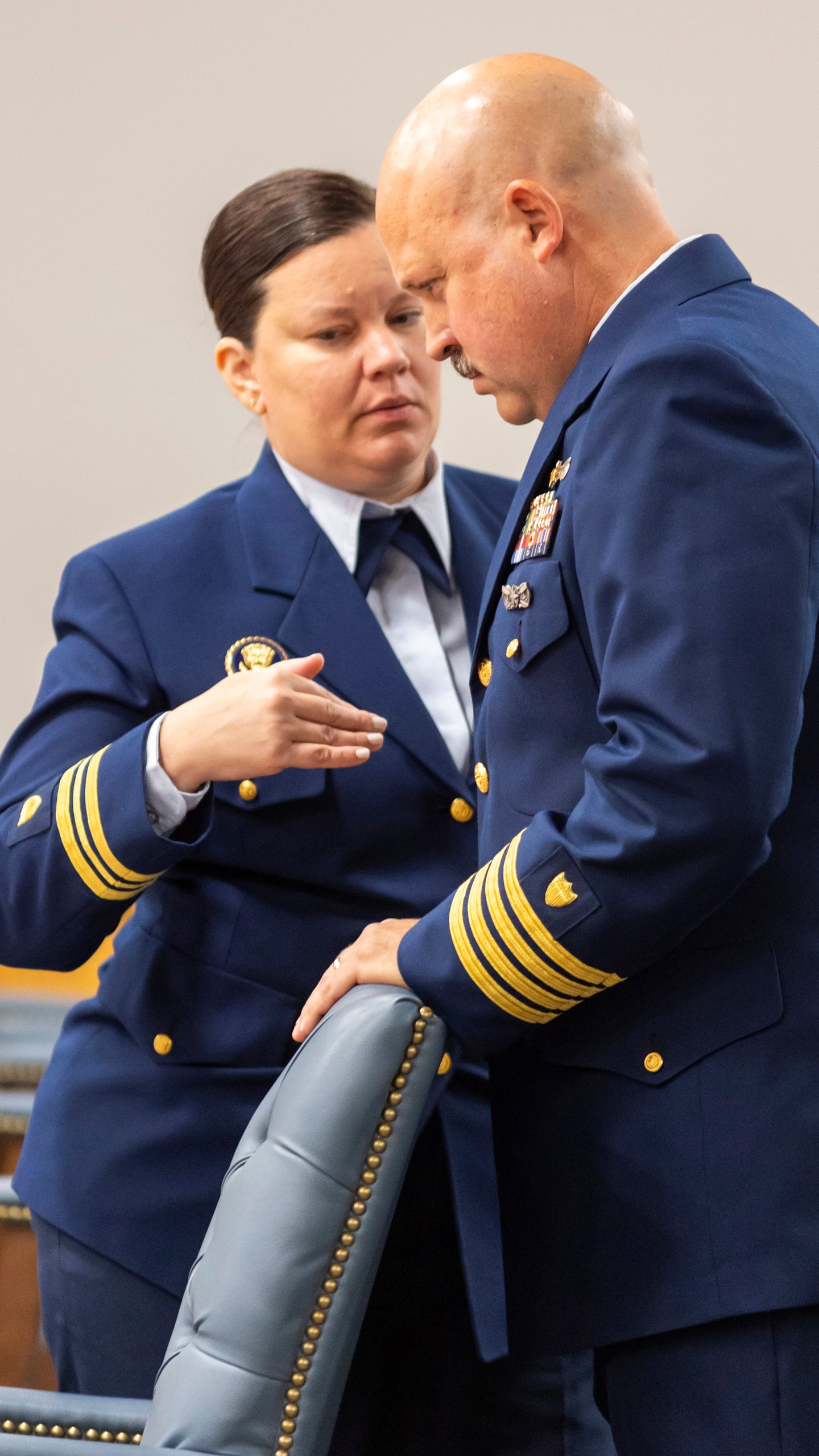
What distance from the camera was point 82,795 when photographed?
119 centimetres

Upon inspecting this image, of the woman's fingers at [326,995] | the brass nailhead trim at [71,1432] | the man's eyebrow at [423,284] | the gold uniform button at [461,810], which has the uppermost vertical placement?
the man's eyebrow at [423,284]

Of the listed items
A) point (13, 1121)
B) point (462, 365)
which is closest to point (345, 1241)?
point (462, 365)

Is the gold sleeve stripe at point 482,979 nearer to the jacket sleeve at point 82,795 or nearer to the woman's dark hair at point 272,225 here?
the jacket sleeve at point 82,795

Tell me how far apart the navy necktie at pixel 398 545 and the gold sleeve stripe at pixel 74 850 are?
34cm

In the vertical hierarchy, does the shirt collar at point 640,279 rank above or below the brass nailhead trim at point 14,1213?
above

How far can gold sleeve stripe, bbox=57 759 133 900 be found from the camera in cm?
119

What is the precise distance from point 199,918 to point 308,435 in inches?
18.5

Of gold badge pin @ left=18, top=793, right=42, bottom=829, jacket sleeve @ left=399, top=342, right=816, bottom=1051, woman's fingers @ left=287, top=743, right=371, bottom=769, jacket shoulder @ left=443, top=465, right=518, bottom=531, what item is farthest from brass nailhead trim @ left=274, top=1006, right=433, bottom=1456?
jacket shoulder @ left=443, top=465, right=518, bottom=531

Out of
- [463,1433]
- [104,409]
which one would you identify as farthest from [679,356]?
[104,409]

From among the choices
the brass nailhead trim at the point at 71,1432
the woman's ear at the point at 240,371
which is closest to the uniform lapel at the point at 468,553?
the woman's ear at the point at 240,371

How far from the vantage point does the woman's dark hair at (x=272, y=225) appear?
134cm

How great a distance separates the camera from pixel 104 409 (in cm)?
306

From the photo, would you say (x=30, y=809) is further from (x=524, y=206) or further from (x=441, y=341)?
(x=524, y=206)

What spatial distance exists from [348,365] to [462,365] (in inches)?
12.7
